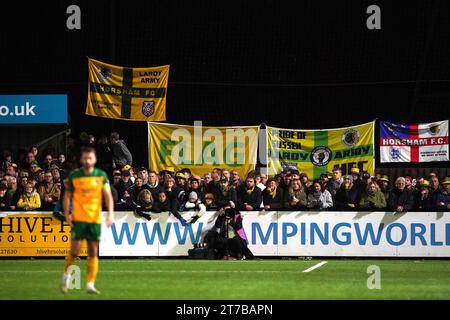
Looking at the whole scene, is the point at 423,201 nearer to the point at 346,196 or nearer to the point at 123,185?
the point at 346,196

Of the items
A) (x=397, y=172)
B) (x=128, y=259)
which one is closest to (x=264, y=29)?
(x=397, y=172)

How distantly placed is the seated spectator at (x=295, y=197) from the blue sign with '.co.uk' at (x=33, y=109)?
7513mm

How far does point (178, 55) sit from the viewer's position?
1305 inches

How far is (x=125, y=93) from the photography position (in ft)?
86.8

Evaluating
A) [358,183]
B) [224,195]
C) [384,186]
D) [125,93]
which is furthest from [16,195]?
[384,186]

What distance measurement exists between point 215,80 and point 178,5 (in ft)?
9.28

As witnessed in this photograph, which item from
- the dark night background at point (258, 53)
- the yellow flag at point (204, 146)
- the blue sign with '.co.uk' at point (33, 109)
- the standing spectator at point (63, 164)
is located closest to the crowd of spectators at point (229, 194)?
the standing spectator at point (63, 164)

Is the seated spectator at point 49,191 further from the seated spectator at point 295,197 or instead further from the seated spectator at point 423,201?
the seated spectator at point 423,201

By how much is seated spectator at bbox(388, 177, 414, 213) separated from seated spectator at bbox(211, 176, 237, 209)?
3.55m

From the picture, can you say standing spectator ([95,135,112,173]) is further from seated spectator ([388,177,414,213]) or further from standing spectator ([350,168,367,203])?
seated spectator ([388,177,414,213])

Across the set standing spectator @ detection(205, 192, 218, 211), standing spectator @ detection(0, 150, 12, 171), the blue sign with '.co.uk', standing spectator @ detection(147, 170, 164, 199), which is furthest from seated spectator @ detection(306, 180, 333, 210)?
the blue sign with '.co.uk'

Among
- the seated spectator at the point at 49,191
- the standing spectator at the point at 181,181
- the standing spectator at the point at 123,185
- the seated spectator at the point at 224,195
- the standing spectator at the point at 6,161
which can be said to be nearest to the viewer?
the seated spectator at the point at 224,195

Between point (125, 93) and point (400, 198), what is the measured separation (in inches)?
324

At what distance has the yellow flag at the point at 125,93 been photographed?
2639 cm
